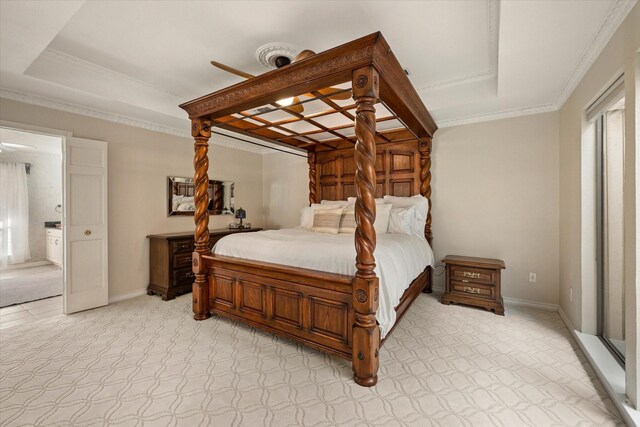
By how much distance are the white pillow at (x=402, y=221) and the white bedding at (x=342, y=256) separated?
0.35 meters

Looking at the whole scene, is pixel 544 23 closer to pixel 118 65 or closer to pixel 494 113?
pixel 494 113

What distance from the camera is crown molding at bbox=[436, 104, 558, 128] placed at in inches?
135

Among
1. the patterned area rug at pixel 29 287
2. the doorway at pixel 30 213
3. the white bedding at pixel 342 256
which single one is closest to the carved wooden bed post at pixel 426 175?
the white bedding at pixel 342 256

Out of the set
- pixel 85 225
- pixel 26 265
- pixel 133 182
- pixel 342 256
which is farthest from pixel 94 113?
pixel 26 265

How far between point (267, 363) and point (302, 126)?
3.39 meters

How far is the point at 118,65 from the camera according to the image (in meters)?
3.00

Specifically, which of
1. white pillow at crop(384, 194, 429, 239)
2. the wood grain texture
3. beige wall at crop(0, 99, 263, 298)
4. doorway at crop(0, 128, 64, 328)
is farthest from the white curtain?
the wood grain texture

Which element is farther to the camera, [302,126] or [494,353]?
[302,126]

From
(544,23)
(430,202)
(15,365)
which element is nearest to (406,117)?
(544,23)

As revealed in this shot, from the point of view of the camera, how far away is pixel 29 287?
4590 mm

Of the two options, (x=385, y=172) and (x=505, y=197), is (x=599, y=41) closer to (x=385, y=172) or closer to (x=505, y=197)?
(x=505, y=197)

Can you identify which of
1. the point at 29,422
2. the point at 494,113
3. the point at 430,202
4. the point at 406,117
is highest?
the point at 494,113

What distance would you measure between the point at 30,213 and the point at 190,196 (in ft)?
15.2

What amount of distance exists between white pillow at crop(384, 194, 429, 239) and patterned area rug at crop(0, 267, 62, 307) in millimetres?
5411
